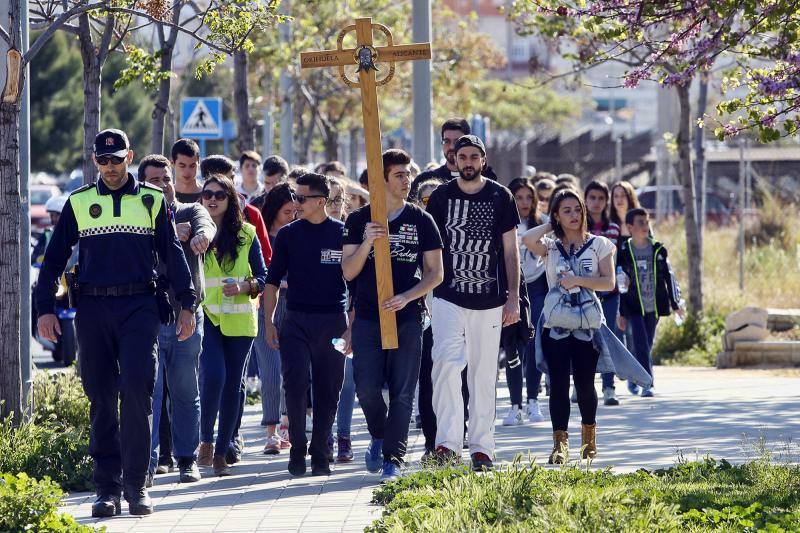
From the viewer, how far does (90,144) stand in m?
11.4

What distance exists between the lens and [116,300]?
8.36 meters

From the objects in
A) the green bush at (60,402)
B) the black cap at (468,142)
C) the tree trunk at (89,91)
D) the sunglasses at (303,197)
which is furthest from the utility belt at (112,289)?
the tree trunk at (89,91)

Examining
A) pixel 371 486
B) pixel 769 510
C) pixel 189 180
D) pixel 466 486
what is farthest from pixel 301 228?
pixel 769 510

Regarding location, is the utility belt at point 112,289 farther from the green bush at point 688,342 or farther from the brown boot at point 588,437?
the green bush at point 688,342

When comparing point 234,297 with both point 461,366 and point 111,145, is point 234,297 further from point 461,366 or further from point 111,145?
point 111,145

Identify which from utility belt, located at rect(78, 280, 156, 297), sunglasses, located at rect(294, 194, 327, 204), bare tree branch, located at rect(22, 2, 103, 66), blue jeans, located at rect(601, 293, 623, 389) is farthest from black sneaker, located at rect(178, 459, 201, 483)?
blue jeans, located at rect(601, 293, 623, 389)

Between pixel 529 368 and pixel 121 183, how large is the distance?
16.3ft

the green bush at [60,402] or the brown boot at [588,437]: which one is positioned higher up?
the green bush at [60,402]

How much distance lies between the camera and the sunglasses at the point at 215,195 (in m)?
10.1

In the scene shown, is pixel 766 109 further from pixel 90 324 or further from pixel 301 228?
pixel 90 324

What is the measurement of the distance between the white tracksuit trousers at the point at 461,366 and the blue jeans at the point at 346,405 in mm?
954

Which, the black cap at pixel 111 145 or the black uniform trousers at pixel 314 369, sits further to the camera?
the black uniform trousers at pixel 314 369

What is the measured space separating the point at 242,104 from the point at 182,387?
7020 millimetres

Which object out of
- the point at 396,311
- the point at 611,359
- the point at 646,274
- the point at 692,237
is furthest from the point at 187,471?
the point at 692,237
